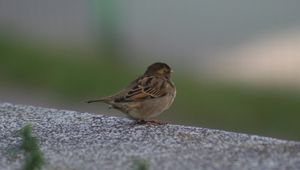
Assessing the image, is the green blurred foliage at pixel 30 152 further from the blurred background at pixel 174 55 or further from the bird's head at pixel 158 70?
the blurred background at pixel 174 55

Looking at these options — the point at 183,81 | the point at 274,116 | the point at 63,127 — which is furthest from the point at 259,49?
the point at 63,127

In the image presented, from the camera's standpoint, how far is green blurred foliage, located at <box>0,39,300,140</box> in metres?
10.7

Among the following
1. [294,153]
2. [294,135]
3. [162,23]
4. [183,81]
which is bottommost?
[294,153]

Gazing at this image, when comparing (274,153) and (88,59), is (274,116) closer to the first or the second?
(88,59)

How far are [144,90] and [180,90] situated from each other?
15.2 feet

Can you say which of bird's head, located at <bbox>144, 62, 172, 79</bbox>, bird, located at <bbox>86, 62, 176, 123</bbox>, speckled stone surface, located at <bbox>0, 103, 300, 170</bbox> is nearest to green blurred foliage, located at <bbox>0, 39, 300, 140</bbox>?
bird's head, located at <bbox>144, 62, 172, 79</bbox>

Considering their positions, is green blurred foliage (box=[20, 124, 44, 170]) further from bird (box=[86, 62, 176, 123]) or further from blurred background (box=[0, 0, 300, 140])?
blurred background (box=[0, 0, 300, 140])

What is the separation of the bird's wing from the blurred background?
347cm

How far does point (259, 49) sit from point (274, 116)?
243cm

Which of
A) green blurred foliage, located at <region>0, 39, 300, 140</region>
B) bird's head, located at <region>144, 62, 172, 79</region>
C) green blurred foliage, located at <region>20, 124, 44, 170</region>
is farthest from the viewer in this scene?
green blurred foliage, located at <region>0, 39, 300, 140</region>

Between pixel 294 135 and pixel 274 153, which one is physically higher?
pixel 294 135

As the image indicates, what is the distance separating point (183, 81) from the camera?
1205 cm

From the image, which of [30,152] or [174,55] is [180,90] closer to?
[174,55]

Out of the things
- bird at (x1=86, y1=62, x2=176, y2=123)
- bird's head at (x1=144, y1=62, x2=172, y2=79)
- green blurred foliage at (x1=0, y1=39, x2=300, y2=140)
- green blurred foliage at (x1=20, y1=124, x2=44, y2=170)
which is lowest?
green blurred foliage at (x1=20, y1=124, x2=44, y2=170)
